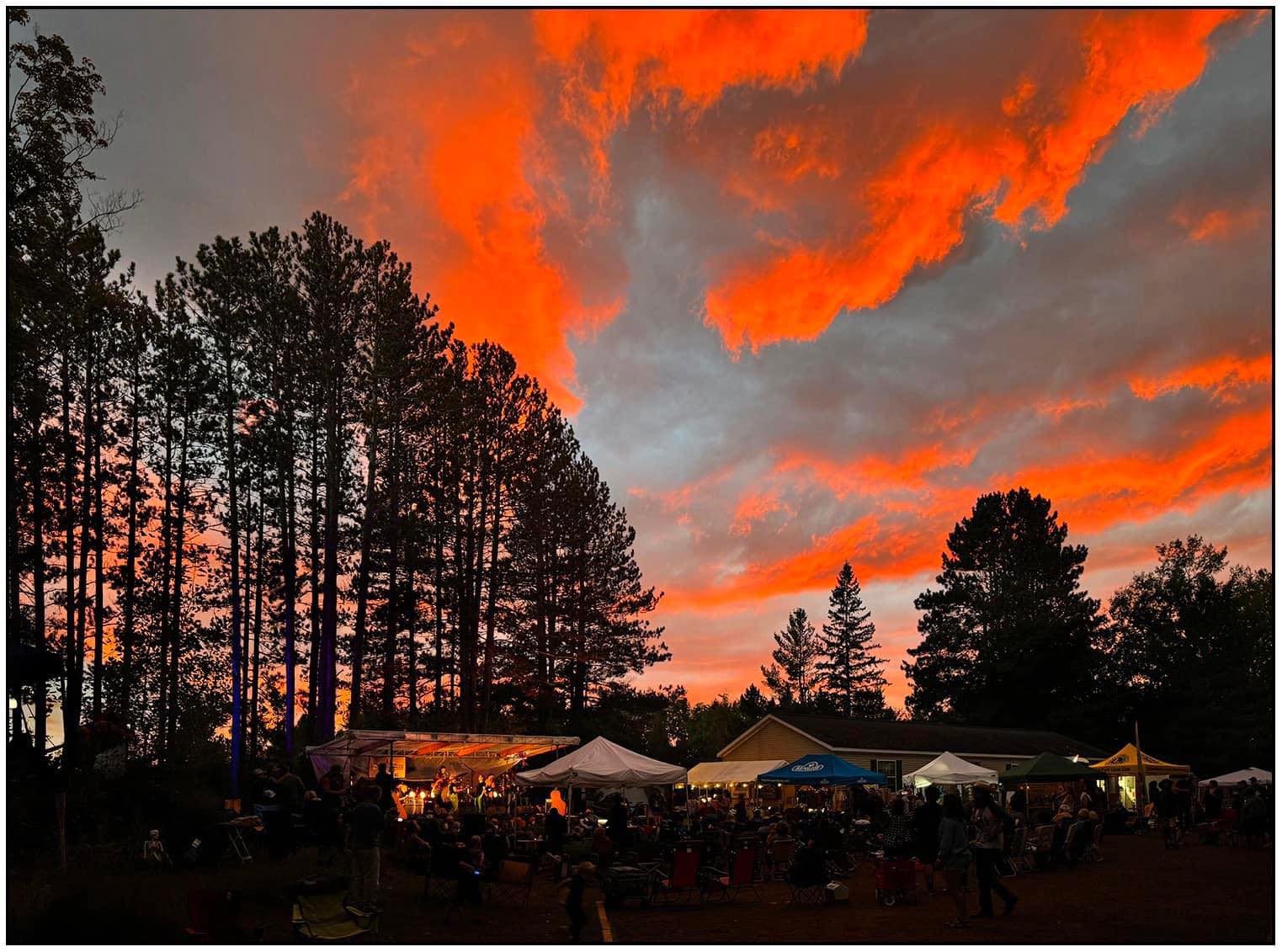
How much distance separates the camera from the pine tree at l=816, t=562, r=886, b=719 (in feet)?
267

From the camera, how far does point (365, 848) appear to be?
38.3ft

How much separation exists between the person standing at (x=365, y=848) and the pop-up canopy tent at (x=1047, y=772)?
20.4 m

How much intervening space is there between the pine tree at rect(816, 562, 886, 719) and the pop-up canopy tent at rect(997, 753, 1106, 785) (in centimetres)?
5503

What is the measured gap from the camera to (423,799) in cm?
2450

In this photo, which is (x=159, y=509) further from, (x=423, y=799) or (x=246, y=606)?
(x=423, y=799)

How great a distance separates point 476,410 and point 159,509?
10998 millimetres

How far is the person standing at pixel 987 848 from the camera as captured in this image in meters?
11.2

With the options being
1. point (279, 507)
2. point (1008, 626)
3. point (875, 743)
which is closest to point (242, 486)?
point (279, 507)

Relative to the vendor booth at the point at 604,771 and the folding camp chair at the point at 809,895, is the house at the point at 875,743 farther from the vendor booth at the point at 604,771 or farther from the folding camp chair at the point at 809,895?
the folding camp chair at the point at 809,895

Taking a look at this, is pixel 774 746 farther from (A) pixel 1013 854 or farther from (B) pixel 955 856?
(B) pixel 955 856

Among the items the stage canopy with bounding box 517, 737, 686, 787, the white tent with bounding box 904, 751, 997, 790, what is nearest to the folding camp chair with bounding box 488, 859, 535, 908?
the stage canopy with bounding box 517, 737, 686, 787

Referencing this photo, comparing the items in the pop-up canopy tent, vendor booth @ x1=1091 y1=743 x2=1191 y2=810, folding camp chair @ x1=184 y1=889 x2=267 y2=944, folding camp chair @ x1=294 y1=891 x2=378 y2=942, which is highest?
folding camp chair @ x1=184 y1=889 x2=267 y2=944

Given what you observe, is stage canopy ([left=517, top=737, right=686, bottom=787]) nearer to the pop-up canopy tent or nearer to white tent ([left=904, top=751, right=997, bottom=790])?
white tent ([left=904, top=751, right=997, bottom=790])

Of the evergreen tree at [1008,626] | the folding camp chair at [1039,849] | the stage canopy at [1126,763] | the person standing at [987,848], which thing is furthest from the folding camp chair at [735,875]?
the evergreen tree at [1008,626]
